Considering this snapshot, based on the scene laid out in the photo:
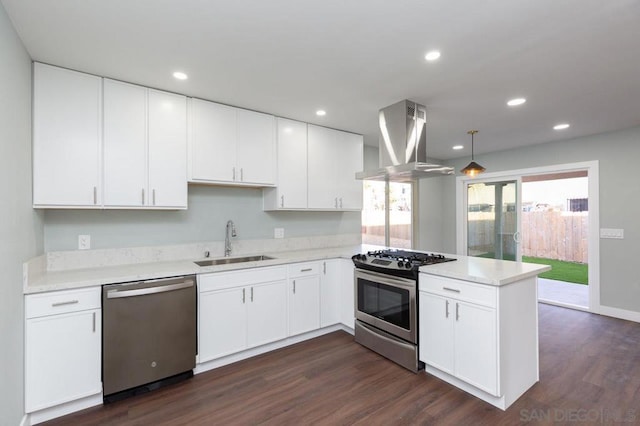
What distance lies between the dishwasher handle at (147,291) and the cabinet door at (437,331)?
6.49 feet

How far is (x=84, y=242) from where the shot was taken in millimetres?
2576

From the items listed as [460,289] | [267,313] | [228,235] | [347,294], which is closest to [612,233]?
[460,289]

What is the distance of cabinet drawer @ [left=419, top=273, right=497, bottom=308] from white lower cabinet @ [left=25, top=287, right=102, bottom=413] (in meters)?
2.53

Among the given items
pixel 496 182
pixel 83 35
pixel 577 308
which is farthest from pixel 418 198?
pixel 83 35

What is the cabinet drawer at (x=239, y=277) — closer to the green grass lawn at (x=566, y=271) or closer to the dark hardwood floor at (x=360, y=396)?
the dark hardwood floor at (x=360, y=396)

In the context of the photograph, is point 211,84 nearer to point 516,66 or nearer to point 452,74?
point 452,74

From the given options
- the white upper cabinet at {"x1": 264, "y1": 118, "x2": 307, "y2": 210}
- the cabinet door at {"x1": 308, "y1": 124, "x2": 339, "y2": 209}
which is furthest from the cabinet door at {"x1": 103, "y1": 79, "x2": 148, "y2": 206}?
the cabinet door at {"x1": 308, "y1": 124, "x2": 339, "y2": 209}

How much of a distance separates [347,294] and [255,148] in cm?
191

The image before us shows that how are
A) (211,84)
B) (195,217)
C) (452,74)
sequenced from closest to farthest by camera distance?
(452,74) → (211,84) → (195,217)

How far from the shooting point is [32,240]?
2.13 meters

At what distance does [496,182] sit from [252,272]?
4.57m

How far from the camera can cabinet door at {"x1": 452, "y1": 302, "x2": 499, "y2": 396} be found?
6.85 ft

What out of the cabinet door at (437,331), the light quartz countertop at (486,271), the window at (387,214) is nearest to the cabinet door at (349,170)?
the window at (387,214)

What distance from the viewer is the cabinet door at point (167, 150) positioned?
8.63 ft
